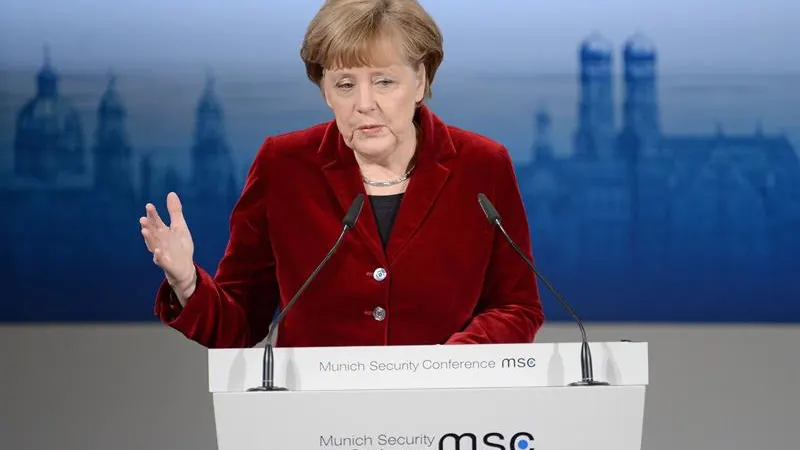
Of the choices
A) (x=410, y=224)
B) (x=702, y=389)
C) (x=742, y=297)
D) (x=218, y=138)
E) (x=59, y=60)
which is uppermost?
(x=59, y=60)

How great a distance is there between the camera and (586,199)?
4246mm

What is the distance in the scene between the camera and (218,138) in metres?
4.26

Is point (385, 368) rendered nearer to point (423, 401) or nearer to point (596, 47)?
point (423, 401)

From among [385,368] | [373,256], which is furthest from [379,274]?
[385,368]

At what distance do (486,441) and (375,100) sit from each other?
2.19 ft

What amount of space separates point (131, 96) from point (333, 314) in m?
2.60

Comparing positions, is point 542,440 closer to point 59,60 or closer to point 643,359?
point 643,359

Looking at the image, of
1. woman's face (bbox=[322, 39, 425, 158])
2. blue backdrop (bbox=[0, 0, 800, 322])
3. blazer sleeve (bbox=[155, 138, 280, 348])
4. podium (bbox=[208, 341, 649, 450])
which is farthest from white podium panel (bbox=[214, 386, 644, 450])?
blue backdrop (bbox=[0, 0, 800, 322])

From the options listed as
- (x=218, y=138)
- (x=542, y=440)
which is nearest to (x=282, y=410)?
(x=542, y=440)

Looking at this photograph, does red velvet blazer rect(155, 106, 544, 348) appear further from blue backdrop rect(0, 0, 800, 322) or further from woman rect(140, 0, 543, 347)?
blue backdrop rect(0, 0, 800, 322)

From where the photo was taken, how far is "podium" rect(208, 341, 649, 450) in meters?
1.44

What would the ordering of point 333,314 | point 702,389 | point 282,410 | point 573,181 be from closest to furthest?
point 282,410 → point 333,314 → point 702,389 → point 573,181

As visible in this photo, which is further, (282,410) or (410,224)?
(410,224)

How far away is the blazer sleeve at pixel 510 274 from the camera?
2.04m
